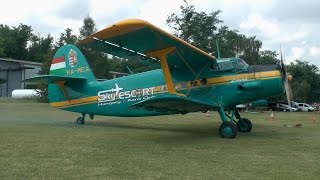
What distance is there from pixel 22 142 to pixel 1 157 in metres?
2.28

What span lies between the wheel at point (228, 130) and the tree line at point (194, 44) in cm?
1580

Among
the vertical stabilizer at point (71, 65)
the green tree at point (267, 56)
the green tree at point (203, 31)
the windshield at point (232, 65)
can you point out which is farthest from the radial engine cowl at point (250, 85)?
the green tree at point (267, 56)

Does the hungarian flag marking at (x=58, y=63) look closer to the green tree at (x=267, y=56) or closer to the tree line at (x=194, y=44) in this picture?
the tree line at (x=194, y=44)

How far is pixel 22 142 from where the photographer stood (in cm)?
1026

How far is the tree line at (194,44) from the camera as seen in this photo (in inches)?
2132

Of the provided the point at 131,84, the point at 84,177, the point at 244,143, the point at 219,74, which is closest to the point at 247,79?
the point at 219,74

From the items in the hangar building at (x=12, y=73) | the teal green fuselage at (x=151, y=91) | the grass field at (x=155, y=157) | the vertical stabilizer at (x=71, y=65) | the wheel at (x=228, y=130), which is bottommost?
the grass field at (x=155, y=157)

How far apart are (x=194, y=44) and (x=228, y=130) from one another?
43.3m

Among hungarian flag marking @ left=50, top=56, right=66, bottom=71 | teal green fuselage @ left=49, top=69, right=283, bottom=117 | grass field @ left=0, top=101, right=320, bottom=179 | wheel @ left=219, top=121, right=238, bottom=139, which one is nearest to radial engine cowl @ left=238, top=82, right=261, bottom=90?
teal green fuselage @ left=49, top=69, right=283, bottom=117

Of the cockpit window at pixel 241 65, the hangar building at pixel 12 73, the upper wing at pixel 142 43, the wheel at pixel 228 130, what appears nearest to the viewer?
the upper wing at pixel 142 43

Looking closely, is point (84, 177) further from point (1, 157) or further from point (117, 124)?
point (117, 124)

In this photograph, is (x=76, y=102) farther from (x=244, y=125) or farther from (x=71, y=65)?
(x=244, y=125)

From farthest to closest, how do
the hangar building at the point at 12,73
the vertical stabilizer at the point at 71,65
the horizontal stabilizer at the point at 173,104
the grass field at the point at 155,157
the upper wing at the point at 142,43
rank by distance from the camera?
the hangar building at the point at 12,73, the vertical stabilizer at the point at 71,65, the horizontal stabilizer at the point at 173,104, the upper wing at the point at 142,43, the grass field at the point at 155,157

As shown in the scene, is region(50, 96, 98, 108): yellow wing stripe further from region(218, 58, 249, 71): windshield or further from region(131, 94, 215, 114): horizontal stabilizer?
region(218, 58, 249, 71): windshield
